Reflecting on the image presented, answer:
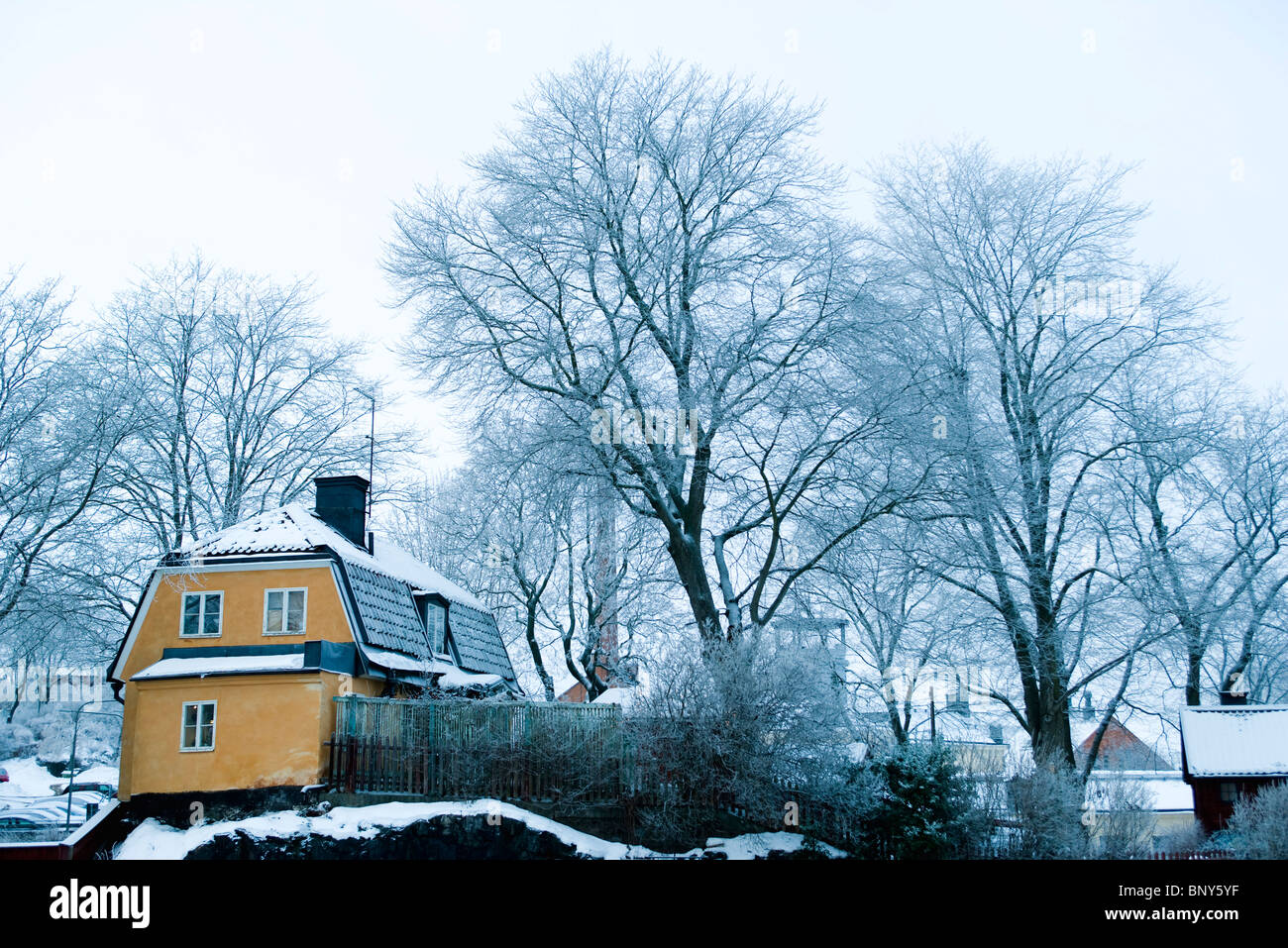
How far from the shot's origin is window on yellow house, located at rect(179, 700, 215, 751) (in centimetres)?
2144

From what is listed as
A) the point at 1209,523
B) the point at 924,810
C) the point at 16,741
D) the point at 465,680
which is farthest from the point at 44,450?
the point at 16,741

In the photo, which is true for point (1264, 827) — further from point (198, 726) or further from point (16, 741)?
point (16, 741)

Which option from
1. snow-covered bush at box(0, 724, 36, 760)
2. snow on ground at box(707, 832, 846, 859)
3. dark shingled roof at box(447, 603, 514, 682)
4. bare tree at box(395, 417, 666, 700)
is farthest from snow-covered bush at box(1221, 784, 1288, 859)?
snow-covered bush at box(0, 724, 36, 760)

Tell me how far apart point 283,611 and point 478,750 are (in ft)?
18.2

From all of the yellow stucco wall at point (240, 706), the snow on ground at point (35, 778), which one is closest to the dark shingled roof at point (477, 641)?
the yellow stucco wall at point (240, 706)

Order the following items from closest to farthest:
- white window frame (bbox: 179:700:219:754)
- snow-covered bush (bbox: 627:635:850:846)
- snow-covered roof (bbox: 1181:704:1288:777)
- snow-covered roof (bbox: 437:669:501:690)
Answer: snow-covered bush (bbox: 627:635:850:846) → white window frame (bbox: 179:700:219:754) → snow-covered roof (bbox: 437:669:501:690) → snow-covered roof (bbox: 1181:704:1288:777)

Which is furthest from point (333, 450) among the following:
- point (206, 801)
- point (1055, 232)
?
point (1055, 232)

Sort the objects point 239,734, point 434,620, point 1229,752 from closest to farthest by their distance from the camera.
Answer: point 239,734
point 1229,752
point 434,620

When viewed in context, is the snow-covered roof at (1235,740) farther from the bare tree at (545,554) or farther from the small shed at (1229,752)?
the bare tree at (545,554)

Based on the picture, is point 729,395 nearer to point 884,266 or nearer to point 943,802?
point 884,266

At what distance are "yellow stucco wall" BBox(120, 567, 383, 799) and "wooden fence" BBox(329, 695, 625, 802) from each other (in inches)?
27.9

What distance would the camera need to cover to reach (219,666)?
21.8 m

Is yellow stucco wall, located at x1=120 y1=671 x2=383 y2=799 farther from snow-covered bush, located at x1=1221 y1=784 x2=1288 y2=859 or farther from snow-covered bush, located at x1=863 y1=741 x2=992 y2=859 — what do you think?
snow-covered bush, located at x1=1221 y1=784 x2=1288 y2=859
